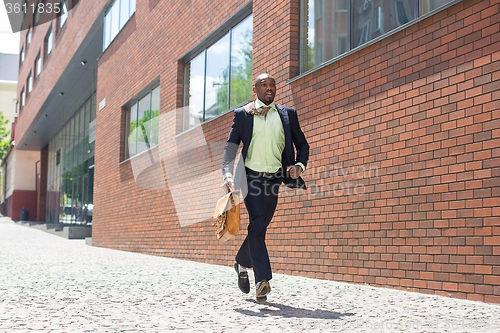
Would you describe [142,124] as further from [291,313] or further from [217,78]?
[291,313]

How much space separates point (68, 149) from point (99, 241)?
14.6 metres

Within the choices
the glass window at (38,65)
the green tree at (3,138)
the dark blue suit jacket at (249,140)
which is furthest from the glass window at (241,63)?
the green tree at (3,138)

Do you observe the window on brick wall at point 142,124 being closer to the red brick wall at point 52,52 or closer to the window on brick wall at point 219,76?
the window on brick wall at point 219,76

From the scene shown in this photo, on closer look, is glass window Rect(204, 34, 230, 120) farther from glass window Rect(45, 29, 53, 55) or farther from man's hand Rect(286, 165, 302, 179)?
glass window Rect(45, 29, 53, 55)

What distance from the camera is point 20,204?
45.4 m

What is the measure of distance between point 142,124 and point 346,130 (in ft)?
27.9

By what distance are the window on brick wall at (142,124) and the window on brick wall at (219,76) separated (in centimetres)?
172

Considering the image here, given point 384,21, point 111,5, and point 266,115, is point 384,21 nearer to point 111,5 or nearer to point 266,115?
point 266,115

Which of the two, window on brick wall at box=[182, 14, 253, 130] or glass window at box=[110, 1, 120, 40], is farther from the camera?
glass window at box=[110, 1, 120, 40]

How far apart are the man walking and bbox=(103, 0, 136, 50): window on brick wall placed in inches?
431

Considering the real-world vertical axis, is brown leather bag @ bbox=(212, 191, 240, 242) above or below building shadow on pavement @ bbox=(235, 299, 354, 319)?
above

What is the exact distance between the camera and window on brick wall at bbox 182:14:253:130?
9.66 metres

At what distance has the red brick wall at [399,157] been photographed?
5.07m

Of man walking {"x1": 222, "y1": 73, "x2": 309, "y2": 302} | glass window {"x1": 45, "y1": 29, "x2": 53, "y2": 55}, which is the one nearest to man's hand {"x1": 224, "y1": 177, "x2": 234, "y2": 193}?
man walking {"x1": 222, "y1": 73, "x2": 309, "y2": 302}
